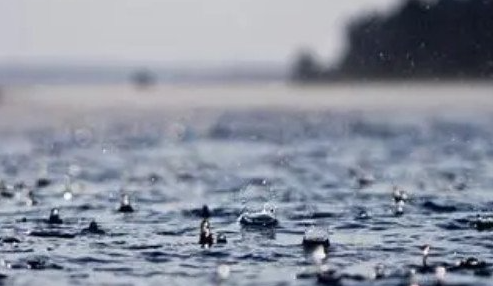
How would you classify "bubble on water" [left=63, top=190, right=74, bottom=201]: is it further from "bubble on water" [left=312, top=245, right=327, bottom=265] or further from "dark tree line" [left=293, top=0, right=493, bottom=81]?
"dark tree line" [left=293, top=0, right=493, bottom=81]

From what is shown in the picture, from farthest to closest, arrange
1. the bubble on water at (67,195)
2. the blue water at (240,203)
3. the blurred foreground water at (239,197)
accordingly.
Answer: the bubble on water at (67,195) < the blurred foreground water at (239,197) < the blue water at (240,203)

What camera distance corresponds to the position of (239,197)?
23.5 m

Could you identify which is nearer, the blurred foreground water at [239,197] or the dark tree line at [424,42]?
the blurred foreground water at [239,197]

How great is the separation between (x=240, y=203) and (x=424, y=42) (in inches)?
2714

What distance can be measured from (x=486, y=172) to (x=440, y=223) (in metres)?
8.59

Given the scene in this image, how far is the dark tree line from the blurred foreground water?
32.7m

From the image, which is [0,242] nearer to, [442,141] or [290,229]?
[290,229]

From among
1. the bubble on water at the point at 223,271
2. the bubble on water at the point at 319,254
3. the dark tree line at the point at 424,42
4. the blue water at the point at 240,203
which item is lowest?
the bubble on water at the point at 223,271

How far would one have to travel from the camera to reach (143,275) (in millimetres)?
Answer: 15203

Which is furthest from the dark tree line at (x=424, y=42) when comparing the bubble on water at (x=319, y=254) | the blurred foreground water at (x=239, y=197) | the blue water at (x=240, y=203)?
the bubble on water at (x=319, y=254)

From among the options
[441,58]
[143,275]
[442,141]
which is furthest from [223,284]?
[441,58]

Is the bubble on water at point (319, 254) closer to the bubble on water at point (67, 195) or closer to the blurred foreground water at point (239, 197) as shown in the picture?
the blurred foreground water at point (239, 197)

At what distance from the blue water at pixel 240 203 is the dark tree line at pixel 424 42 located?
36.6 meters

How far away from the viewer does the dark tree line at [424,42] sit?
81.6 meters
